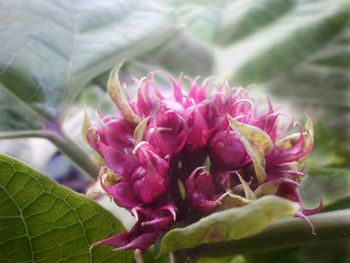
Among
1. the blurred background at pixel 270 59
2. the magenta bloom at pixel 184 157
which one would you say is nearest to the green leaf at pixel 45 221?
the magenta bloom at pixel 184 157

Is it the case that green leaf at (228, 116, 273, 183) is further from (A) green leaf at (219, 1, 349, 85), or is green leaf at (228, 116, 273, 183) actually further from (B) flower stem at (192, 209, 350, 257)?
(A) green leaf at (219, 1, 349, 85)

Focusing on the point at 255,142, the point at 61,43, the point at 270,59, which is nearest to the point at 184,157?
the point at 255,142

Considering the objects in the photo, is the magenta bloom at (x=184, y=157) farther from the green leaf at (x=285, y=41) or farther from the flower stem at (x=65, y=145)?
the green leaf at (x=285, y=41)

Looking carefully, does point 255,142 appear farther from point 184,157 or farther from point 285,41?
point 285,41

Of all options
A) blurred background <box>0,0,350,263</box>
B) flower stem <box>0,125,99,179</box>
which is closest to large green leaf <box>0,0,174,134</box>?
flower stem <box>0,125,99,179</box>

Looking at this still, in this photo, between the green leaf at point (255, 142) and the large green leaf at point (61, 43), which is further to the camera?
the large green leaf at point (61, 43)
